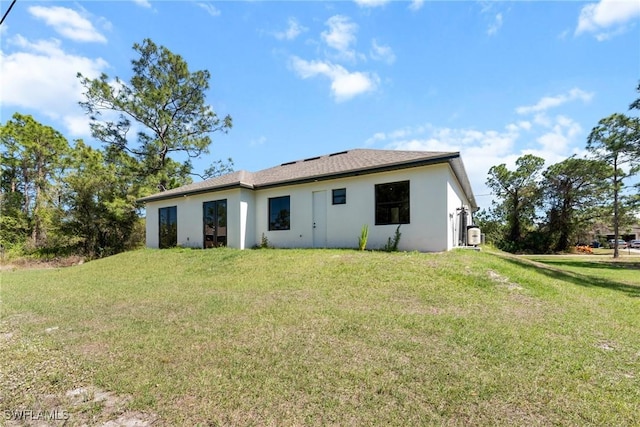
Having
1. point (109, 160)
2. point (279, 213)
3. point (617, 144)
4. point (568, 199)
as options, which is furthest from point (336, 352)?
point (568, 199)

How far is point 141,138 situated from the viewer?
23984 mm

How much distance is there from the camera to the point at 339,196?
1168 cm

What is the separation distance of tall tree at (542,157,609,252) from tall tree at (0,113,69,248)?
143 feet

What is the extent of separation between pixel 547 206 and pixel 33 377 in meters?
38.3

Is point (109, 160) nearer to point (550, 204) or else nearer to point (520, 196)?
point (520, 196)

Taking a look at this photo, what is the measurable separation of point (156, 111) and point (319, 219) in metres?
19.1

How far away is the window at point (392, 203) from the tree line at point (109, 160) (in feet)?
56.3

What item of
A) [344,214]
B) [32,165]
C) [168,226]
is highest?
[32,165]

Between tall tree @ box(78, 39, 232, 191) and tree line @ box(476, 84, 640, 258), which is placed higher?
tall tree @ box(78, 39, 232, 191)

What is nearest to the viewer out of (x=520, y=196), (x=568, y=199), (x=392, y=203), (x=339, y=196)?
(x=392, y=203)

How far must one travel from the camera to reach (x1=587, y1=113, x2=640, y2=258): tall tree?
643 inches

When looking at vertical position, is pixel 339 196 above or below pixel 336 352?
above

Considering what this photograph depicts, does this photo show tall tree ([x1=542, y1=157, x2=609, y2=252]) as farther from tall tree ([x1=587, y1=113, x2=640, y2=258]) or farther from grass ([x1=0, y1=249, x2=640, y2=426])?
grass ([x1=0, y1=249, x2=640, y2=426])

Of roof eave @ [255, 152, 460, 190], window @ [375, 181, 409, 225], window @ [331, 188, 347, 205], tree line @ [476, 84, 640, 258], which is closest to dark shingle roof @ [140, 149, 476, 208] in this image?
roof eave @ [255, 152, 460, 190]
